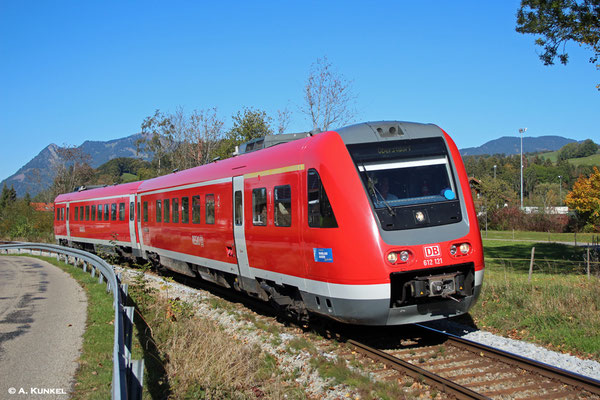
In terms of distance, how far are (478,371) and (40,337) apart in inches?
291

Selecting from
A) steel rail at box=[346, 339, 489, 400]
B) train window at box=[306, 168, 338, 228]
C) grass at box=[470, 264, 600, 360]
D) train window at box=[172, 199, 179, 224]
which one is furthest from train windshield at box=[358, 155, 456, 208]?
train window at box=[172, 199, 179, 224]

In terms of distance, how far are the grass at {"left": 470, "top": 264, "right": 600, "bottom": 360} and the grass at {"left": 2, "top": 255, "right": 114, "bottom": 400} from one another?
249 inches

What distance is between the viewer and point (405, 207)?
7488 millimetres

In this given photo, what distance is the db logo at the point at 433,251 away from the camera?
7227 mm

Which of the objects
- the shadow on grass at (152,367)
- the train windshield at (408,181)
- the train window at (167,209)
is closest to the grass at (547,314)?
the train windshield at (408,181)

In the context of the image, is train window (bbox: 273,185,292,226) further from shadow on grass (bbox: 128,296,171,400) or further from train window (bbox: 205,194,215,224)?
train window (bbox: 205,194,215,224)

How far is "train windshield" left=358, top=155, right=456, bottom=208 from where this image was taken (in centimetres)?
755

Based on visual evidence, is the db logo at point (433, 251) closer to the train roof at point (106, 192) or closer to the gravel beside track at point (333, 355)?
the gravel beside track at point (333, 355)

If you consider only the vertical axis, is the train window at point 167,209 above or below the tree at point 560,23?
below

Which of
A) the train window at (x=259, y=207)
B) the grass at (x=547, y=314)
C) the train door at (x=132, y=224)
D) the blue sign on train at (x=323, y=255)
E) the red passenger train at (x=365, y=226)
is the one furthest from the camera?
the train door at (x=132, y=224)

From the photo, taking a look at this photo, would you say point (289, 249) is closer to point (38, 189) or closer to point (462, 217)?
point (462, 217)

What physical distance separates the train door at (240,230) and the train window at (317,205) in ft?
9.26

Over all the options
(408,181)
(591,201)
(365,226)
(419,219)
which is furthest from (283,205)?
(591,201)

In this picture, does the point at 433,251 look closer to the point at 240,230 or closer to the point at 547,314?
the point at 547,314
